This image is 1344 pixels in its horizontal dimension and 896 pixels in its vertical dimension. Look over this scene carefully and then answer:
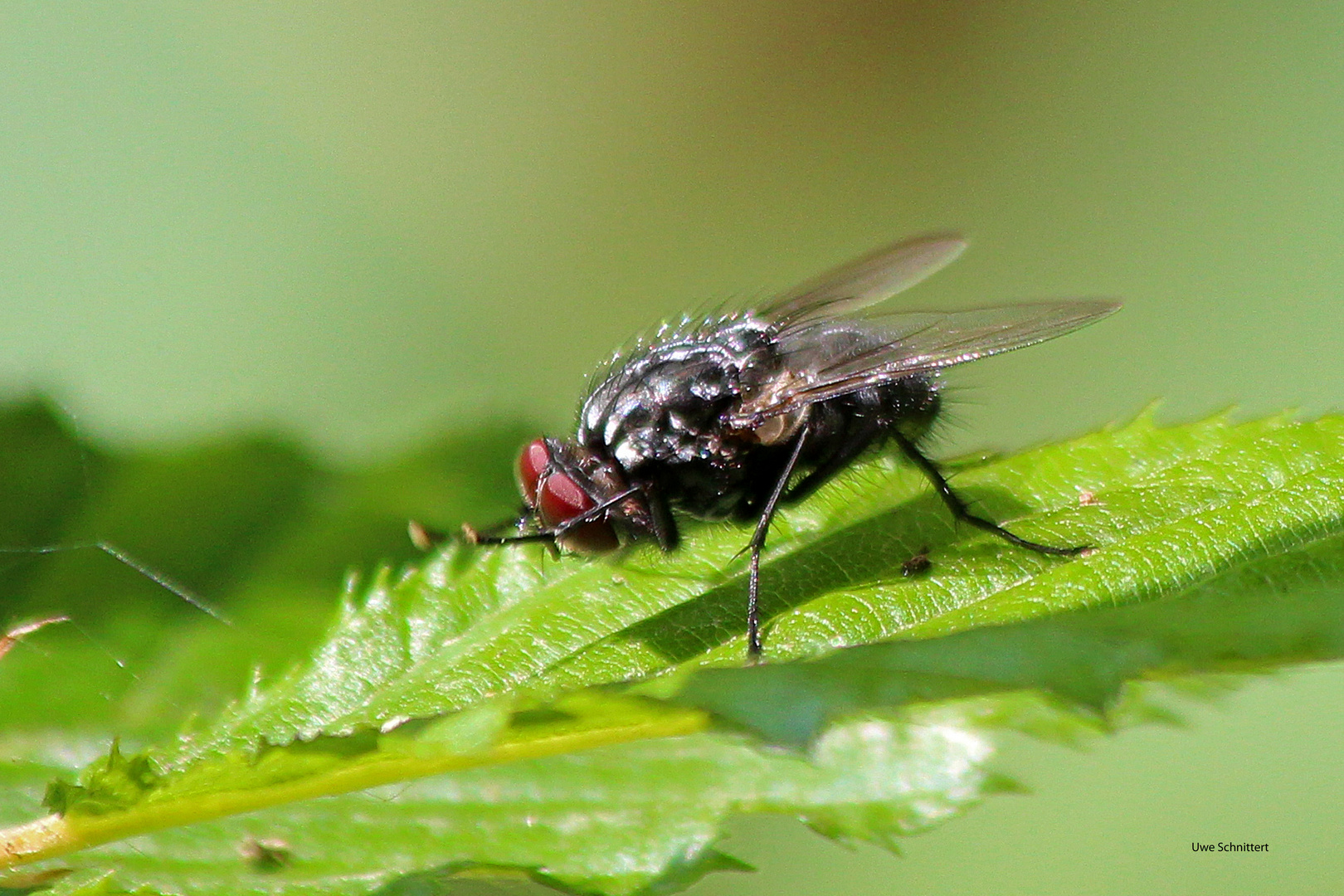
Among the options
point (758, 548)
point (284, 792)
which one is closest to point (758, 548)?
point (758, 548)

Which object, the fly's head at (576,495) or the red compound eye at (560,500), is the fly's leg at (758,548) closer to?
the fly's head at (576,495)

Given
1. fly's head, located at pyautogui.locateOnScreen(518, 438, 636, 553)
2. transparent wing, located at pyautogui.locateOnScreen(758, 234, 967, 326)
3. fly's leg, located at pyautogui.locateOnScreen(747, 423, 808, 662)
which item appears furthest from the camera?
transparent wing, located at pyautogui.locateOnScreen(758, 234, 967, 326)

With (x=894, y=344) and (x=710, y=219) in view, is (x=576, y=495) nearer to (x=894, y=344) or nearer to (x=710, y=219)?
(x=894, y=344)

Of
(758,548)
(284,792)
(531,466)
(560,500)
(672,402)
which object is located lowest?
(284,792)

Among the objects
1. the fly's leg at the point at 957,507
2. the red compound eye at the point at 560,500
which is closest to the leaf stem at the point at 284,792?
the fly's leg at the point at 957,507

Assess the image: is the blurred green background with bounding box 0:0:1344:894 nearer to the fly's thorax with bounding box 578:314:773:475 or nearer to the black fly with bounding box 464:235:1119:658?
the black fly with bounding box 464:235:1119:658

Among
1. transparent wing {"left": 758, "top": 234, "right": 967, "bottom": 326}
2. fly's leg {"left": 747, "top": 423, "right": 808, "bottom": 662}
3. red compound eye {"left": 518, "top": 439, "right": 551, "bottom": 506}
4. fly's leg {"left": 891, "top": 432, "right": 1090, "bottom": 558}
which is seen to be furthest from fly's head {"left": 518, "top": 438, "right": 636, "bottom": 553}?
transparent wing {"left": 758, "top": 234, "right": 967, "bottom": 326}
